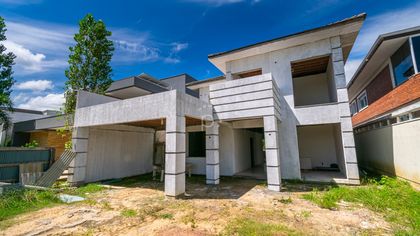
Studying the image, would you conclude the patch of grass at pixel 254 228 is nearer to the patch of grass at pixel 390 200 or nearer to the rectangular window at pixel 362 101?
the patch of grass at pixel 390 200

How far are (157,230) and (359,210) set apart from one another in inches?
197

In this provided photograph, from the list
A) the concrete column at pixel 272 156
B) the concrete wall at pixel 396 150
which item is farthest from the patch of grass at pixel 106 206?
the concrete wall at pixel 396 150

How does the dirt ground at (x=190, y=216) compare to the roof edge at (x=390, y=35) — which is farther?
the roof edge at (x=390, y=35)

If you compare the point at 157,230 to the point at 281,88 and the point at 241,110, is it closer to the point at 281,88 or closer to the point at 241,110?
the point at 241,110

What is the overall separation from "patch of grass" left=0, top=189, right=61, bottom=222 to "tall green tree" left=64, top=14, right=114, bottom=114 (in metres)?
5.67

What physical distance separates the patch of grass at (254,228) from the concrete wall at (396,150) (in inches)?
229

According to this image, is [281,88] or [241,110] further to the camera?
[281,88]

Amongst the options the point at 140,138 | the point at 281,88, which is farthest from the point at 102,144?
the point at 281,88

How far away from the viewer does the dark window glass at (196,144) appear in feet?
36.1

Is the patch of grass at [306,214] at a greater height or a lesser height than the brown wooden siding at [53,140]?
lesser

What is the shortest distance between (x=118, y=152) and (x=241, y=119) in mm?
6670

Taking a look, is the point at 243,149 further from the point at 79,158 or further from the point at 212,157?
the point at 79,158

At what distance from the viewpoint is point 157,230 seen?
3.74m

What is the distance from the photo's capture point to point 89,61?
11.2 m
